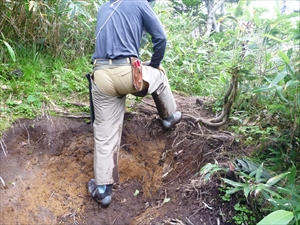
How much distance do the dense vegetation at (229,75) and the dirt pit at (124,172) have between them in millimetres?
206

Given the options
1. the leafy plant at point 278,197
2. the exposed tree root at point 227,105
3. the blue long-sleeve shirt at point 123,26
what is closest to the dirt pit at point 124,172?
the exposed tree root at point 227,105

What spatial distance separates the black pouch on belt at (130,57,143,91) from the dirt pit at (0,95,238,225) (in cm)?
85

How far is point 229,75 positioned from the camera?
149 inches

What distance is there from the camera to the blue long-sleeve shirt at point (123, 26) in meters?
2.77

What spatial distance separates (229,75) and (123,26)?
171cm

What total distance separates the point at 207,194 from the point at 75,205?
1.45 m

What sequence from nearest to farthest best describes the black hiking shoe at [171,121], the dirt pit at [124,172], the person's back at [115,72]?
the dirt pit at [124,172]
the person's back at [115,72]
the black hiking shoe at [171,121]

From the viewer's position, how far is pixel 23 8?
371 centimetres

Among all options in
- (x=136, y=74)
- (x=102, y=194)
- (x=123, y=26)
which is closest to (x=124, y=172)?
(x=102, y=194)

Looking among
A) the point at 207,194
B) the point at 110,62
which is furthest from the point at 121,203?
the point at 110,62

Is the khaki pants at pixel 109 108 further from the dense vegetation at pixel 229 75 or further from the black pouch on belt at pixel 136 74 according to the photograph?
the dense vegetation at pixel 229 75

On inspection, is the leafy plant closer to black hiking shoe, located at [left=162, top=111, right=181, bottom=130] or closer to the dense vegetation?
the dense vegetation

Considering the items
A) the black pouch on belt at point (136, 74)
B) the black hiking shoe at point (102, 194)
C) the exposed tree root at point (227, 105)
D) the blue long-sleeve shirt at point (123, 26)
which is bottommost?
the black hiking shoe at point (102, 194)

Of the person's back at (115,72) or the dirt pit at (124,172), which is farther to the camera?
the person's back at (115,72)
